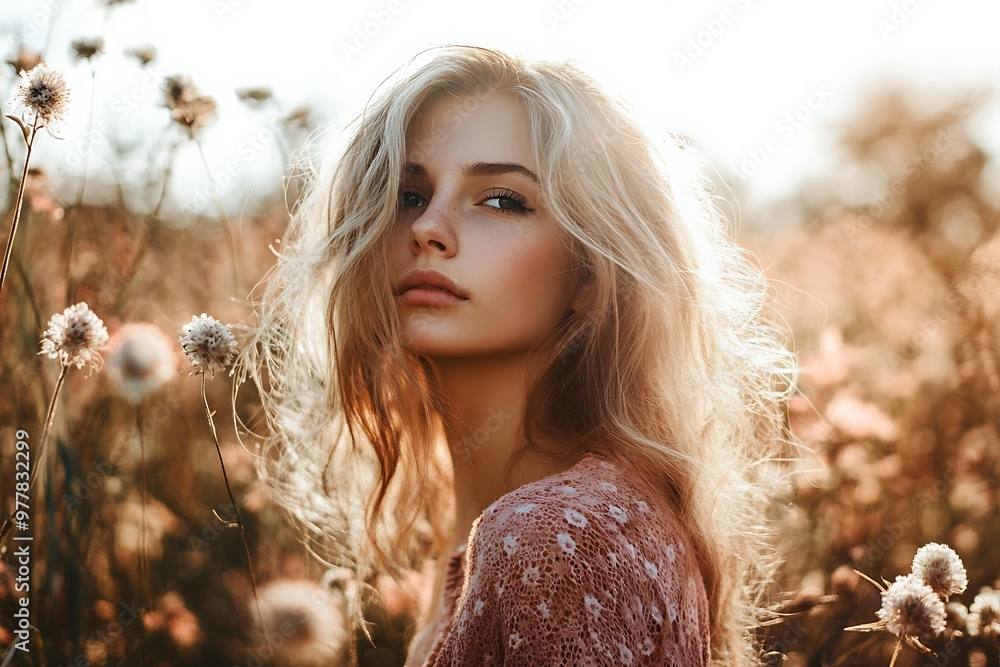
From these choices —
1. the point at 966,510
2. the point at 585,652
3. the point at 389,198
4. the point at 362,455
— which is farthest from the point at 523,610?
the point at 966,510

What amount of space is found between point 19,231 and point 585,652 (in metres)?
1.65

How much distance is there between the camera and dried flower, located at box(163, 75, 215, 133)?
194 centimetres

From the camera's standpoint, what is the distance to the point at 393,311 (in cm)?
174

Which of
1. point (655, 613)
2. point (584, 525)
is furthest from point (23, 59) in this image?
point (655, 613)

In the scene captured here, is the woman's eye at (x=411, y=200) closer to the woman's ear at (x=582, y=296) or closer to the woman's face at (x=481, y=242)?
the woman's face at (x=481, y=242)

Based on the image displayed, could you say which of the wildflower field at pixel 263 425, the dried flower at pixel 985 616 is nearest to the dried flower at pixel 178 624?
the wildflower field at pixel 263 425

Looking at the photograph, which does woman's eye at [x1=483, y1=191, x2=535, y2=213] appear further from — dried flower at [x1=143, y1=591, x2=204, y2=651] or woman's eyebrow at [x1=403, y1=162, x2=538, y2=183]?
dried flower at [x1=143, y1=591, x2=204, y2=651]

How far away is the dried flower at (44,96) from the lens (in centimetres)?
144

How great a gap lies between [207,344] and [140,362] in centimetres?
Result: 50

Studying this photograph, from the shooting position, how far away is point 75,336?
1459 mm

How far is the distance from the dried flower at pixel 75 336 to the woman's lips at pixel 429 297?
554mm

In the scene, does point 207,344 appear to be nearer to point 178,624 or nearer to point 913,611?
point 178,624

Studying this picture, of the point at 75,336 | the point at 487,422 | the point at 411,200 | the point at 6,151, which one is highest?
the point at 6,151

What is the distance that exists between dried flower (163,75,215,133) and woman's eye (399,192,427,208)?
0.57 meters
